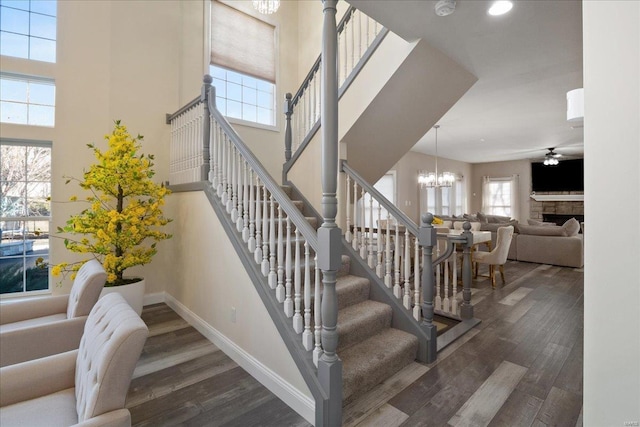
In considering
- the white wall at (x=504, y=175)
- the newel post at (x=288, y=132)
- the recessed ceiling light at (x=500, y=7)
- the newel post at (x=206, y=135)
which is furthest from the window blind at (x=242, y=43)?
the white wall at (x=504, y=175)

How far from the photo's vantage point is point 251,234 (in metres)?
2.48

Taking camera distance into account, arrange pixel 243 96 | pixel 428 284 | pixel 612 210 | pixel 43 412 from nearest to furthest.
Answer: pixel 612 210 < pixel 43 412 < pixel 428 284 < pixel 243 96

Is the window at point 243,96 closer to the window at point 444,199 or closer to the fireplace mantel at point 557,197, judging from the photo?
the window at point 444,199

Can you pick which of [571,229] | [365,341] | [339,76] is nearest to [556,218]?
[571,229]

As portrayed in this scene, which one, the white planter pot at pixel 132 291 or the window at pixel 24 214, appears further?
the window at pixel 24 214

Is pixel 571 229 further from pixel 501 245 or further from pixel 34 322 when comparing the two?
pixel 34 322

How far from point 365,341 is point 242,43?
15.5 ft

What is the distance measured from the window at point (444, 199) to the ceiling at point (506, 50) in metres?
3.46

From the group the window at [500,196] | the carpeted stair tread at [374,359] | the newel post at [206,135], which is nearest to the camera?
the carpeted stair tread at [374,359]

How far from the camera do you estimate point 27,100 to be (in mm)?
3295

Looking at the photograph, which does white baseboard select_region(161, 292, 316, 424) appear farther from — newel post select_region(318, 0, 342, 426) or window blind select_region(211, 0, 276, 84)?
window blind select_region(211, 0, 276, 84)

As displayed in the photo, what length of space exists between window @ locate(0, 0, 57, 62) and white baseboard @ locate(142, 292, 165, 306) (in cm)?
293

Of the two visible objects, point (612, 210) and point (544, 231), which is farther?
point (544, 231)

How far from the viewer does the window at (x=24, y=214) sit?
3.26 metres
